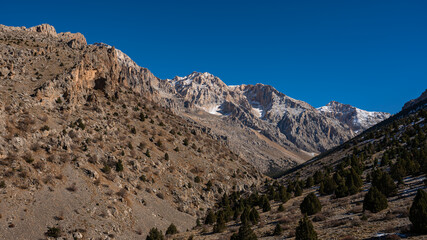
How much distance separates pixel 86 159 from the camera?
41062 mm

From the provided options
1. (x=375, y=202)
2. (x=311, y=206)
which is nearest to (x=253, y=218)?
(x=311, y=206)

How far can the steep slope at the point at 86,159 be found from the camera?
98.6 feet

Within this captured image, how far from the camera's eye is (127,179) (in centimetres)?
4428

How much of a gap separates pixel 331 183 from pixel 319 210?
13088 mm

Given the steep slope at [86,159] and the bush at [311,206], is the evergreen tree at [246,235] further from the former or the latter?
the steep slope at [86,159]

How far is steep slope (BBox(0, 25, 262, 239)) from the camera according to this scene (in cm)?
3006

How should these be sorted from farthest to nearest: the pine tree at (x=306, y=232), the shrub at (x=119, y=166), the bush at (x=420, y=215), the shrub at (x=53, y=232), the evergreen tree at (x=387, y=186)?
1. the shrub at (x=119, y=166)
2. the shrub at (x=53, y=232)
3. the evergreen tree at (x=387, y=186)
4. the pine tree at (x=306, y=232)
5. the bush at (x=420, y=215)

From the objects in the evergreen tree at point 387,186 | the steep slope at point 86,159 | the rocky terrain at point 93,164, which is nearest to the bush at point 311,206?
the rocky terrain at point 93,164

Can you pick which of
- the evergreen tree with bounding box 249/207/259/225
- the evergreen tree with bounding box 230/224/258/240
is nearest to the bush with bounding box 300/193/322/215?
the evergreen tree with bounding box 249/207/259/225

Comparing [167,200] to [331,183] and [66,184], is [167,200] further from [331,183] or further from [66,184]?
[331,183]

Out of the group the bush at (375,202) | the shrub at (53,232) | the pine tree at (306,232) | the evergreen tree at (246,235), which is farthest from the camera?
the shrub at (53,232)

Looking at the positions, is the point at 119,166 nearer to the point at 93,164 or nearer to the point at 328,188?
the point at 93,164

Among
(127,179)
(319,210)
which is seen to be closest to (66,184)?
(127,179)

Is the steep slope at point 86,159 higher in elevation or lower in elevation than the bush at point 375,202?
higher
